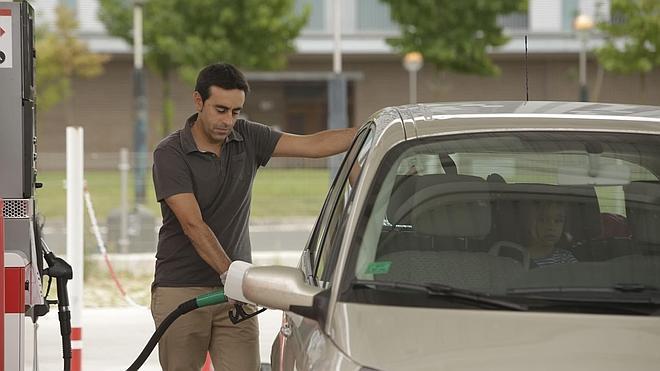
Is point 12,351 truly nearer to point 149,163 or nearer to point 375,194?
point 375,194

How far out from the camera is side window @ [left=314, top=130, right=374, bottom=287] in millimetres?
3996

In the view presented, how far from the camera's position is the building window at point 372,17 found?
152 ft

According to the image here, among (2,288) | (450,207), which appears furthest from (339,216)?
(2,288)

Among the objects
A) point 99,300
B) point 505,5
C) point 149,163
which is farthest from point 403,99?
point 99,300

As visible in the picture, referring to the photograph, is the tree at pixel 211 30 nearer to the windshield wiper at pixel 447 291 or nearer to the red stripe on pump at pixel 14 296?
the red stripe on pump at pixel 14 296

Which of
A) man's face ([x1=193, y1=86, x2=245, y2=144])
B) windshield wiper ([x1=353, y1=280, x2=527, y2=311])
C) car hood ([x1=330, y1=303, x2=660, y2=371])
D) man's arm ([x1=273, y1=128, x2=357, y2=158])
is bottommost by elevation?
car hood ([x1=330, y1=303, x2=660, y2=371])

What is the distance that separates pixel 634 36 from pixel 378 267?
38.2m

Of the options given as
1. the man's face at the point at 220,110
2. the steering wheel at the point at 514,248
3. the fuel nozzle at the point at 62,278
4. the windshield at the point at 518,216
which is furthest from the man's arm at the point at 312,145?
the steering wheel at the point at 514,248

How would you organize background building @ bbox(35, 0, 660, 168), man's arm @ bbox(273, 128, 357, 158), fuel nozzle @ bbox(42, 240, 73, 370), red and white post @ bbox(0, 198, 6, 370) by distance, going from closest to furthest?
red and white post @ bbox(0, 198, 6, 370)
fuel nozzle @ bbox(42, 240, 73, 370)
man's arm @ bbox(273, 128, 357, 158)
background building @ bbox(35, 0, 660, 168)

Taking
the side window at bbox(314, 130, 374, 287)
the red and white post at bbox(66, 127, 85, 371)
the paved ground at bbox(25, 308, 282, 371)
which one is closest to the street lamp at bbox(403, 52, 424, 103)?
the paved ground at bbox(25, 308, 282, 371)

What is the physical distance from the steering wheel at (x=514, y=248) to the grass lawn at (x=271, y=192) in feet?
42.7

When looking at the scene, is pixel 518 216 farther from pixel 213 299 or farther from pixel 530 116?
pixel 213 299

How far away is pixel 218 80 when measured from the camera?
556cm

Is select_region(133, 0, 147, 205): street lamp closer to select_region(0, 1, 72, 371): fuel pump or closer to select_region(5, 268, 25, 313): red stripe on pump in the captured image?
select_region(0, 1, 72, 371): fuel pump
